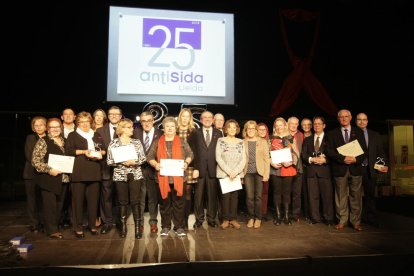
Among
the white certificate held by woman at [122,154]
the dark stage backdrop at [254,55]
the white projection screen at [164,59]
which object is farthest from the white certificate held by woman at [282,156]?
the dark stage backdrop at [254,55]

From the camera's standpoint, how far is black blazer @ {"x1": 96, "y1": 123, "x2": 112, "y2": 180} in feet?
13.4

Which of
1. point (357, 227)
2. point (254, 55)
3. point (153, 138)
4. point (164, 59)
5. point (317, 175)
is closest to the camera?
point (153, 138)

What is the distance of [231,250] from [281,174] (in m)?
1.55

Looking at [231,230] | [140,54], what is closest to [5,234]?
[231,230]

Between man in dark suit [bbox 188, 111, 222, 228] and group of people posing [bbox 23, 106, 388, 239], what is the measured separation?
1 cm

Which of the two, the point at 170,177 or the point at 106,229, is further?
the point at 106,229

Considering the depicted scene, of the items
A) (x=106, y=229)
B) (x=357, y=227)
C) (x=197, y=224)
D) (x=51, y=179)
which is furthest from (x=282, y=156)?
(x=51, y=179)

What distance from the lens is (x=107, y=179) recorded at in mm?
4125

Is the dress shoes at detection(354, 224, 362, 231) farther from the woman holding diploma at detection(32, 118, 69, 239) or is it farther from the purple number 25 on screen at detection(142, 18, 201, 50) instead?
the purple number 25 on screen at detection(142, 18, 201, 50)

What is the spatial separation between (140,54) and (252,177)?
324 centimetres

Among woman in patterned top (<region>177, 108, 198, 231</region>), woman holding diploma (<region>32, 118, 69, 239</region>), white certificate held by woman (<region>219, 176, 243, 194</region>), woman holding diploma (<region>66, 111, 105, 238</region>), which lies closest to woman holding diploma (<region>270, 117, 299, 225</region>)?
white certificate held by woman (<region>219, 176, 243, 194</region>)

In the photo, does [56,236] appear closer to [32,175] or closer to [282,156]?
[32,175]

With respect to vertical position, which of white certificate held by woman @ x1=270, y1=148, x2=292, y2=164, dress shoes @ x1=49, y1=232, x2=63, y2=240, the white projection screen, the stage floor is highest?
the white projection screen

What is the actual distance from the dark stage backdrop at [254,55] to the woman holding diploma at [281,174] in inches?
85.5
